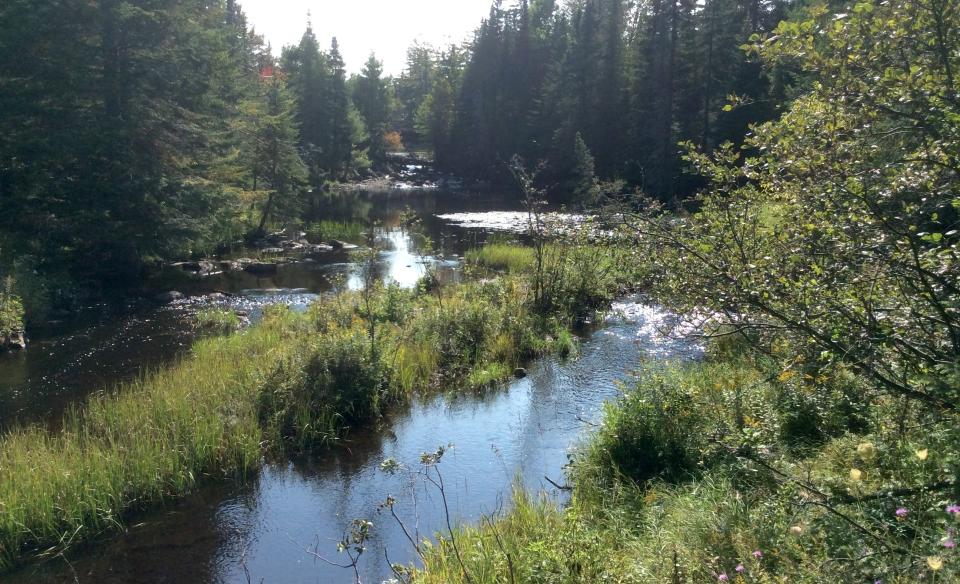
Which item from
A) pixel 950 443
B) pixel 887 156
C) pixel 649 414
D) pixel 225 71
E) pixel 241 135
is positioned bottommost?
pixel 649 414

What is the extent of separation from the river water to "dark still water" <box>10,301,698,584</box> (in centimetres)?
1

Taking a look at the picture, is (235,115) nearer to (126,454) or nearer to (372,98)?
(126,454)

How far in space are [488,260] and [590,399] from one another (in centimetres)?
1183

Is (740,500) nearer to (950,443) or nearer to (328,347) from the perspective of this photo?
(950,443)

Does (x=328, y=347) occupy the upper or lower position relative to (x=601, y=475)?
upper

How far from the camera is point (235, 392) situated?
9.87 meters

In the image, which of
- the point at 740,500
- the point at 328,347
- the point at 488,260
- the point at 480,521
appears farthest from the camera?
the point at 488,260

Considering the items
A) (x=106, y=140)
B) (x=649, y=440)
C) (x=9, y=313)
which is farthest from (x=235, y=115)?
(x=649, y=440)

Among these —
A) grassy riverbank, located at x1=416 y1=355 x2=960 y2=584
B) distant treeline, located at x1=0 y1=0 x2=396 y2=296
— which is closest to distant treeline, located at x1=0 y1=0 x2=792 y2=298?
distant treeline, located at x1=0 y1=0 x2=396 y2=296

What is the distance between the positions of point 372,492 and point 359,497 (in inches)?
7.0

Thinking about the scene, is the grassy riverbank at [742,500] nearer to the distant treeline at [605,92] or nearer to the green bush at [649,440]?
the green bush at [649,440]

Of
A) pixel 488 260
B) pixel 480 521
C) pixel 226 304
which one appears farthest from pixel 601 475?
pixel 488 260

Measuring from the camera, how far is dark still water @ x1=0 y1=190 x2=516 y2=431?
37.7 feet

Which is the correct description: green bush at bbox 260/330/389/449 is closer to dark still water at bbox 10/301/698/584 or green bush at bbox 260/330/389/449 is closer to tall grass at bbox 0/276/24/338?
dark still water at bbox 10/301/698/584
